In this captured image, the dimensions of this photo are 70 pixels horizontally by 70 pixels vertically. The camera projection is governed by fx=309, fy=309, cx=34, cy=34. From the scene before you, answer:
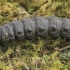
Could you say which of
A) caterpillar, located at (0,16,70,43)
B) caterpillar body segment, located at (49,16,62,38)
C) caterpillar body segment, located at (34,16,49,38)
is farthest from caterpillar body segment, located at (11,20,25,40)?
caterpillar body segment, located at (49,16,62,38)

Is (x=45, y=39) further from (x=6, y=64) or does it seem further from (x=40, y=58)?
(x=6, y=64)

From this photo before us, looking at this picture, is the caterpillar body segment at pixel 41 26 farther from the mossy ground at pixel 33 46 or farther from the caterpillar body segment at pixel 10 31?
the caterpillar body segment at pixel 10 31

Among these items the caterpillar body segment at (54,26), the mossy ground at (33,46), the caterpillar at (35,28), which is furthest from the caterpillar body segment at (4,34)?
the caterpillar body segment at (54,26)

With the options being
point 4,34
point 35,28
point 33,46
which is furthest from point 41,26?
point 4,34

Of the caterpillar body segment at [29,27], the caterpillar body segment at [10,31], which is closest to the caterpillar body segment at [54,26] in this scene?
the caterpillar body segment at [29,27]

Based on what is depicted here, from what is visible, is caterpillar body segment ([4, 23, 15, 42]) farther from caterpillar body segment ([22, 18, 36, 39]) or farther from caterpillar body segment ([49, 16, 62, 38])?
caterpillar body segment ([49, 16, 62, 38])

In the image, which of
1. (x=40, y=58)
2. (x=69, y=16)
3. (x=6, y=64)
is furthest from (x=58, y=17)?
(x=6, y=64)

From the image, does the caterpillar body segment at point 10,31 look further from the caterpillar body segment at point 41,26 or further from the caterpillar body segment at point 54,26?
the caterpillar body segment at point 54,26
